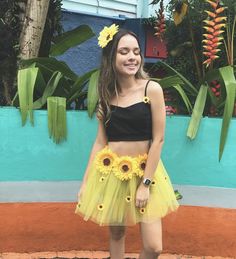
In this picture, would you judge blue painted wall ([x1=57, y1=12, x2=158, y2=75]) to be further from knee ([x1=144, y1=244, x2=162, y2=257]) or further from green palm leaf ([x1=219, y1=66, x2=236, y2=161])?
knee ([x1=144, y1=244, x2=162, y2=257])

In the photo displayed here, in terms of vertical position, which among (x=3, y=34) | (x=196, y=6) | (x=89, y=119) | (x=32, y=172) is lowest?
(x=32, y=172)

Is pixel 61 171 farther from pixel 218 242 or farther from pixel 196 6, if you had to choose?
pixel 196 6

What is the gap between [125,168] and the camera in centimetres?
316

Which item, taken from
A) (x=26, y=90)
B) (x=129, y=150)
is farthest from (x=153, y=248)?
(x=26, y=90)

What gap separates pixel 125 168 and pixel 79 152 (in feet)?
3.32

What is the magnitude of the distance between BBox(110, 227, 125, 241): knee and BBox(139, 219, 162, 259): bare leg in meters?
0.27

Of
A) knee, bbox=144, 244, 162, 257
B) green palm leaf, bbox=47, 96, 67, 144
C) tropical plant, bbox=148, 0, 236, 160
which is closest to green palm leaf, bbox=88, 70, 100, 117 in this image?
green palm leaf, bbox=47, 96, 67, 144

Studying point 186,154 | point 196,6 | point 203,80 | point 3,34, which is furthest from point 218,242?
point 3,34

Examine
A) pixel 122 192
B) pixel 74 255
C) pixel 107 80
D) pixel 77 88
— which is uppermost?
pixel 107 80

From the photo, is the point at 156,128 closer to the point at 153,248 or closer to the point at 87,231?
the point at 153,248

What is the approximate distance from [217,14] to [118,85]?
1423 millimetres

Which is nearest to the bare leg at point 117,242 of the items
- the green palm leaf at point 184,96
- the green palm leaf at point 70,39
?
the green palm leaf at point 184,96

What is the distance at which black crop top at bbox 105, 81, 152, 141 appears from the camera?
123 inches

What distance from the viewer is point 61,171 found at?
411 cm
